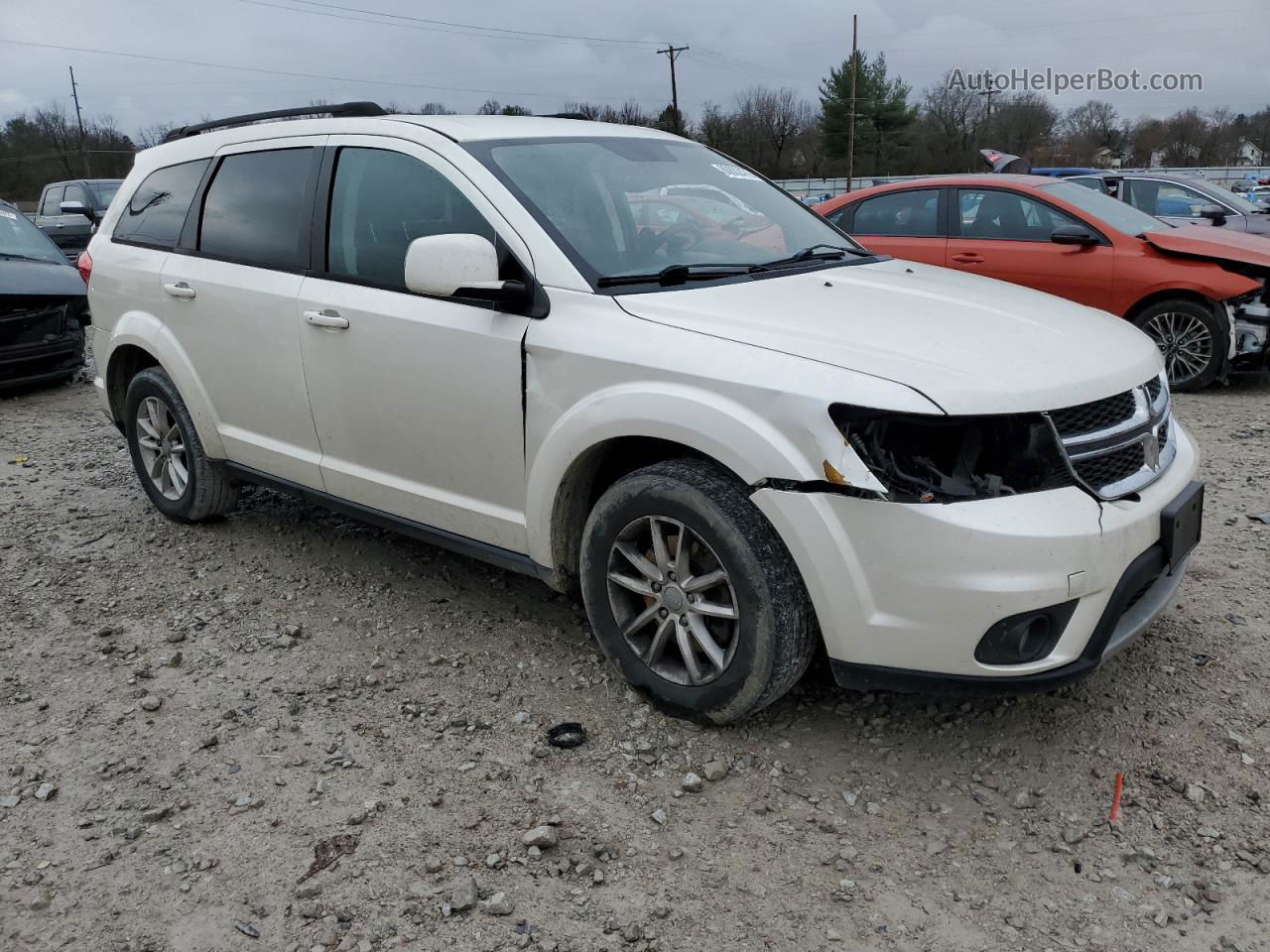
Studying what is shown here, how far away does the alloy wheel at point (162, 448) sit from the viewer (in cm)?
503

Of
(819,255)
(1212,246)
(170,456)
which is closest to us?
(819,255)

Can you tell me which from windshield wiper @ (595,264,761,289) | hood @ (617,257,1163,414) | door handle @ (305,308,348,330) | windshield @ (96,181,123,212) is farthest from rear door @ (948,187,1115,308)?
windshield @ (96,181,123,212)

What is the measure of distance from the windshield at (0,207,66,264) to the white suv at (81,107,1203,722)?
17.9 feet

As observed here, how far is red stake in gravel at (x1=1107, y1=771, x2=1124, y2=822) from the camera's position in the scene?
2.79 m

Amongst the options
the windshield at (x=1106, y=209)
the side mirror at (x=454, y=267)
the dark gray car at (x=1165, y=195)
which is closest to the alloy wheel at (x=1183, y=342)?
the windshield at (x=1106, y=209)

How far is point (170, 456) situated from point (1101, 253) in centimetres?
630

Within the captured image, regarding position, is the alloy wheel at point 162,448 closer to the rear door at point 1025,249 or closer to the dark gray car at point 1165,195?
the rear door at point 1025,249

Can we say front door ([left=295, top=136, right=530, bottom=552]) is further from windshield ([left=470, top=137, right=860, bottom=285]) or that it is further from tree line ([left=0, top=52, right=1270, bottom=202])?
tree line ([left=0, top=52, right=1270, bottom=202])

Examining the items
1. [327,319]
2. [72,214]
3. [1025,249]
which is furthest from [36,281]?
[72,214]

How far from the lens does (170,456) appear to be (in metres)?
5.10

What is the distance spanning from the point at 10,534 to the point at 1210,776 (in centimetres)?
517

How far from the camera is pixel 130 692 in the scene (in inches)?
141

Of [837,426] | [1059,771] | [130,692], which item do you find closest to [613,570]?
[837,426]

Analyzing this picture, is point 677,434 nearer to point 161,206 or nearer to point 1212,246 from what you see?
point 161,206
